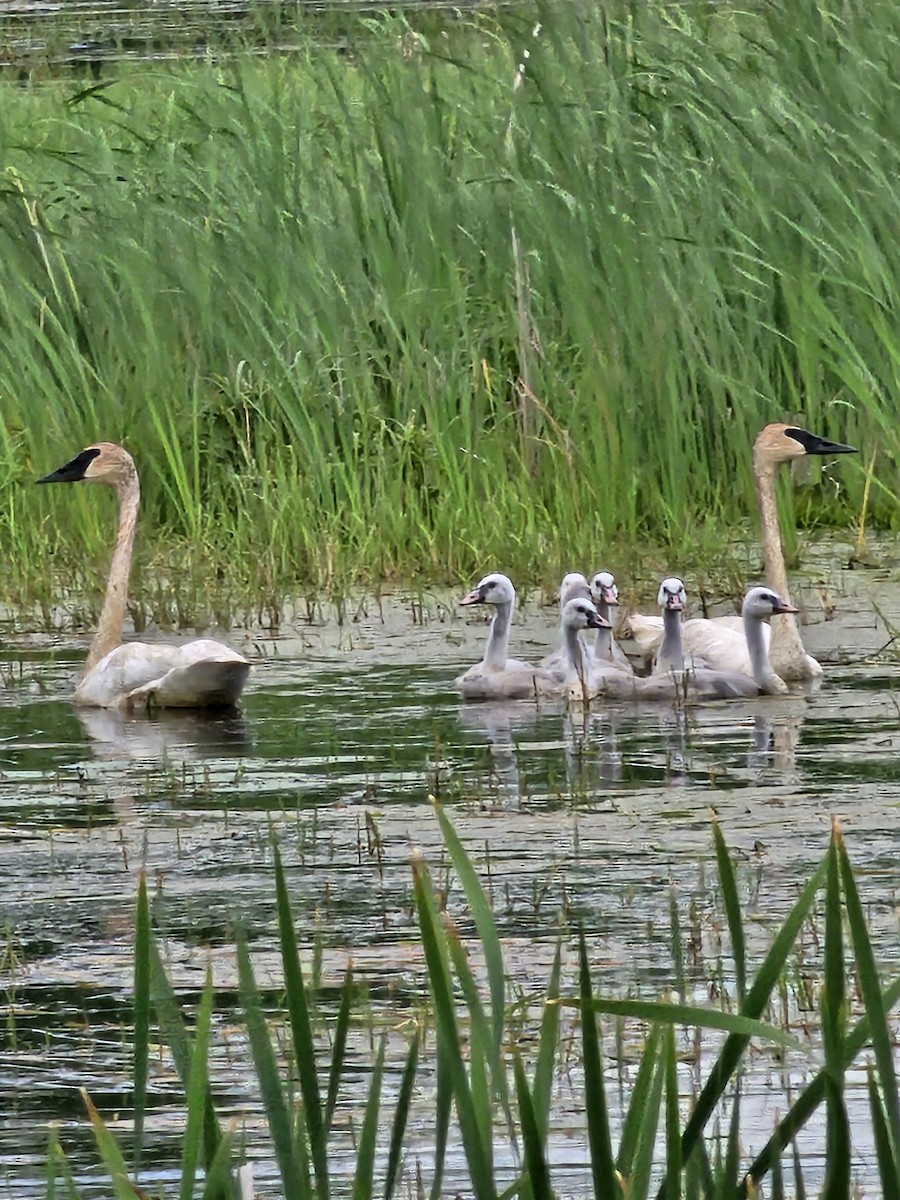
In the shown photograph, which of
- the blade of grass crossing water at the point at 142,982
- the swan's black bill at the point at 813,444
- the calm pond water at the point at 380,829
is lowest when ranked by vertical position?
the calm pond water at the point at 380,829

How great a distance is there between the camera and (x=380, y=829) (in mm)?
5723

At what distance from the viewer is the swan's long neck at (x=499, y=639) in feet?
24.8

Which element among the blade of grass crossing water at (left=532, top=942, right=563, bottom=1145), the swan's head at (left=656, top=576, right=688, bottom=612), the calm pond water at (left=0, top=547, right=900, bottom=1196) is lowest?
the calm pond water at (left=0, top=547, right=900, bottom=1196)

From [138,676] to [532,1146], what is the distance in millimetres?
5569

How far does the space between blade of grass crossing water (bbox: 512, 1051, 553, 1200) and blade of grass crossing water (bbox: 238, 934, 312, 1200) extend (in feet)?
0.61

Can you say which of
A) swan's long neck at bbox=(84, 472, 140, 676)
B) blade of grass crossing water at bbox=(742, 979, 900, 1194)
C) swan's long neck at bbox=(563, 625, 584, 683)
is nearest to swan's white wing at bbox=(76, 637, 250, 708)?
swan's long neck at bbox=(84, 472, 140, 676)

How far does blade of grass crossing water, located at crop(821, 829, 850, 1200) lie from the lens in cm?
207

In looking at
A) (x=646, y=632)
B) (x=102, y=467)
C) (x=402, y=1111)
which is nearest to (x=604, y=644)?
(x=646, y=632)

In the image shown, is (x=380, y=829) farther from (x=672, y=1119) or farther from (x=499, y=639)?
(x=672, y=1119)

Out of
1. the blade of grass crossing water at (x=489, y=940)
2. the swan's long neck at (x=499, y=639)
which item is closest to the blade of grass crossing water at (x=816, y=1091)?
the blade of grass crossing water at (x=489, y=940)

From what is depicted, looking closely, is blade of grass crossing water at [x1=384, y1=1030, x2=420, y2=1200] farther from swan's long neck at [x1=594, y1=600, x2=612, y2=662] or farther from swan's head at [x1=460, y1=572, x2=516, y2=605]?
swan's long neck at [x1=594, y1=600, x2=612, y2=662]

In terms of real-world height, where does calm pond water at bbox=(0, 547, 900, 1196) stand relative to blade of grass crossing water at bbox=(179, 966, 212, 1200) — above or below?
below

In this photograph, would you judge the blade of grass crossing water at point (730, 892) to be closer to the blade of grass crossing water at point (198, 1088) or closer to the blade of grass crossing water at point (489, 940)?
the blade of grass crossing water at point (489, 940)

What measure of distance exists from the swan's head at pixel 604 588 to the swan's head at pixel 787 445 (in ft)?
2.80
